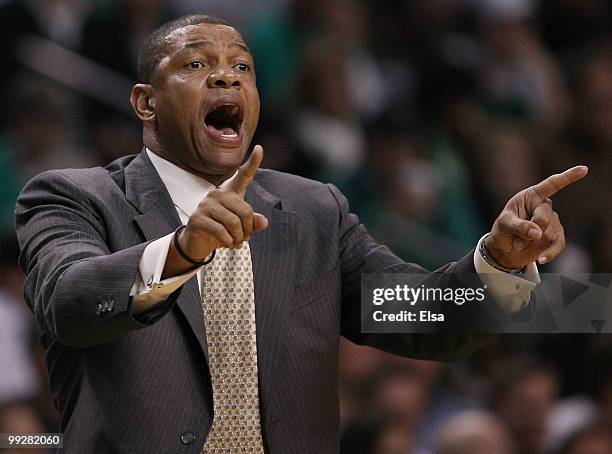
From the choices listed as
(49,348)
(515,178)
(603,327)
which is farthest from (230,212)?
(515,178)

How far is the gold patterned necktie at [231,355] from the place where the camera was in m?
1.60

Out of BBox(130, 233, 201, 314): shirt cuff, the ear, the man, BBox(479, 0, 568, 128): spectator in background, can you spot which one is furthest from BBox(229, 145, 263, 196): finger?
BBox(479, 0, 568, 128): spectator in background

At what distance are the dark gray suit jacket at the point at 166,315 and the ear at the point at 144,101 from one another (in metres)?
0.08

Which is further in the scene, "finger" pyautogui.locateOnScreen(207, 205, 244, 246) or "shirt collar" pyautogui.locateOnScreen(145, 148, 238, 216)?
"shirt collar" pyautogui.locateOnScreen(145, 148, 238, 216)

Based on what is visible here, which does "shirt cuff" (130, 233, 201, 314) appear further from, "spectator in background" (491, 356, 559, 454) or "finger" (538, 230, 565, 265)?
"spectator in background" (491, 356, 559, 454)

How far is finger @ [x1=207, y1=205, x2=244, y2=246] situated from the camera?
134 cm

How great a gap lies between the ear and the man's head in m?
0.03

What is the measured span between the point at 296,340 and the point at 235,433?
16 centimetres

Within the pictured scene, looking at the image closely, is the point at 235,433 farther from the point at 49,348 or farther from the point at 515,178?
the point at 515,178

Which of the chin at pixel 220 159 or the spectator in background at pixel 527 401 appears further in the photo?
the spectator in background at pixel 527 401

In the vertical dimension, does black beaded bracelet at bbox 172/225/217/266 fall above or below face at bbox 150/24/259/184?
below

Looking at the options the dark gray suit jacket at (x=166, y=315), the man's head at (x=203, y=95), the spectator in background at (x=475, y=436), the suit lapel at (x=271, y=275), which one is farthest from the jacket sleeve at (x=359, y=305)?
the spectator in background at (x=475, y=436)

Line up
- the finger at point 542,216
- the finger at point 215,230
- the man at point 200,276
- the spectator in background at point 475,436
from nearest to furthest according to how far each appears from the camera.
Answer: the finger at point 215,230 → the man at point 200,276 → the finger at point 542,216 → the spectator in background at point 475,436

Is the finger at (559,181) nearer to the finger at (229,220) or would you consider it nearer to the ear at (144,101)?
the finger at (229,220)
